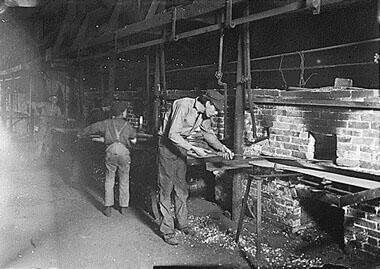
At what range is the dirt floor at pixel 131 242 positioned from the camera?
4535 mm

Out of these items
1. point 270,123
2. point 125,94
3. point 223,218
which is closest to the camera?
point 270,123

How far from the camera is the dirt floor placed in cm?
454

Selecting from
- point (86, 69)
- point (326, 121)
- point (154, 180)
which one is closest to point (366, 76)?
point (326, 121)

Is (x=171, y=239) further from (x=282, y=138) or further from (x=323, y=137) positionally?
(x=323, y=137)

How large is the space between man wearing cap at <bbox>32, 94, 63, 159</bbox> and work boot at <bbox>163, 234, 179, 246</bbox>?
22.4 feet

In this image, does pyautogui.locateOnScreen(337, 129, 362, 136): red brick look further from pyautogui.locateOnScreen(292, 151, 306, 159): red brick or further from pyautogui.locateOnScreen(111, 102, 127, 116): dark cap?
pyautogui.locateOnScreen(111, 102, 127, 116): dark cap

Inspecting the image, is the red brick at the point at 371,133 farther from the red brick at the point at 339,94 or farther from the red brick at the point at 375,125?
the red brick at the point at 339,94

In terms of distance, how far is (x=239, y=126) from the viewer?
5.62m

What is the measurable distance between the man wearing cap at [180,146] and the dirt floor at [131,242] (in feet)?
1.11

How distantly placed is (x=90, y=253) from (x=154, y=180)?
2140mm

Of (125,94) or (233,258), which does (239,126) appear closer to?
(233,258)

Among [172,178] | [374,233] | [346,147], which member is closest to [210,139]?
[172,178]

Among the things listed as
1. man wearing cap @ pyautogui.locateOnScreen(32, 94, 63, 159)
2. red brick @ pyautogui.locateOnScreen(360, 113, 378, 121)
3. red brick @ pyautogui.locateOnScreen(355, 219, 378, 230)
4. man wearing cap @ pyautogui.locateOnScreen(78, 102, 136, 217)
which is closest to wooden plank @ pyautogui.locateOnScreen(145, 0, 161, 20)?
man wearing cap @ pyautogui.locateOnScreen(78, 102, 136, 217)

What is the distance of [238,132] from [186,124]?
2.81ft
